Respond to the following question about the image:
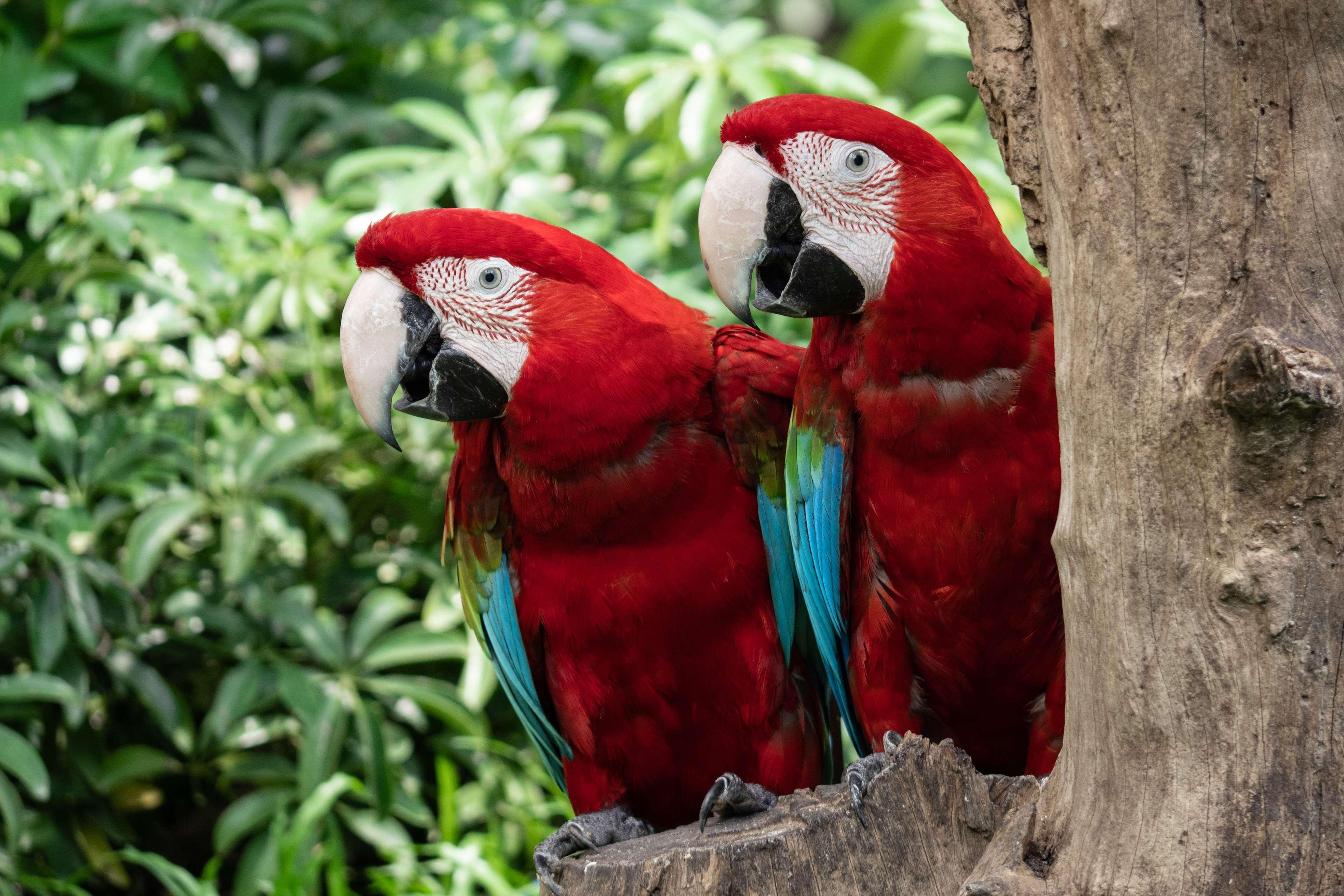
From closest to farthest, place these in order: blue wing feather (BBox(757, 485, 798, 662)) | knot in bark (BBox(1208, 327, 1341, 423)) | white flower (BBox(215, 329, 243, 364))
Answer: knot in bark (BBox(1208, 327, 1341, 423)) → blue wing feather (BBox(757, 485, 798, 662)) → white flower (BBox(215, 329, 243, 364))

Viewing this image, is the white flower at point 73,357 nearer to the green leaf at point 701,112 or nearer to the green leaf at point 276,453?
the green leaf at point 276,453

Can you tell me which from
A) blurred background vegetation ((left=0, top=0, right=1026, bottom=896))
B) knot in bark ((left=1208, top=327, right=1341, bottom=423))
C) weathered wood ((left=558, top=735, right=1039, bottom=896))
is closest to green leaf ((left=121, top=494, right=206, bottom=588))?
blurred background vegetation ((left=0, top=0, right=1026, bottom=896))

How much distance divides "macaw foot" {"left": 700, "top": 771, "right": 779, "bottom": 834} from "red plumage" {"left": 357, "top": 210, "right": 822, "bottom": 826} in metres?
0.25

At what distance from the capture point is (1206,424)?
3.33 ft

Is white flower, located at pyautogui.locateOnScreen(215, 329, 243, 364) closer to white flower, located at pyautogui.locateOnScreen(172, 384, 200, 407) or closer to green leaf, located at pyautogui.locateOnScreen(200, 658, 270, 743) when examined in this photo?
white flower, located at pyautogui.locateOnScreen(172, 384, 200, 407)

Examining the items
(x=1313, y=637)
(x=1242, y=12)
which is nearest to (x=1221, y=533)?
(x=1313, y=637)

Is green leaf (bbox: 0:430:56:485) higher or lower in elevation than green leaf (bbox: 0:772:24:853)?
higher

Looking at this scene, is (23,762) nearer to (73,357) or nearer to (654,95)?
(73,357)

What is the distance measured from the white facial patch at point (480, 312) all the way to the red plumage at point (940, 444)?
0.34 meters

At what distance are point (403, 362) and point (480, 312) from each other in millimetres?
117

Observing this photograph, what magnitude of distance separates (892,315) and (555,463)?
1.54ft

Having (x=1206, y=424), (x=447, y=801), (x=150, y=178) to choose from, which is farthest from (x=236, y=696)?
(x=1206, y=424)

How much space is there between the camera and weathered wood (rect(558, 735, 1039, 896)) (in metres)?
1.26

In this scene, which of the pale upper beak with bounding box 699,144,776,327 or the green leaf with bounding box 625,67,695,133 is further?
the green leaf with bounding box 625,67,695,133
